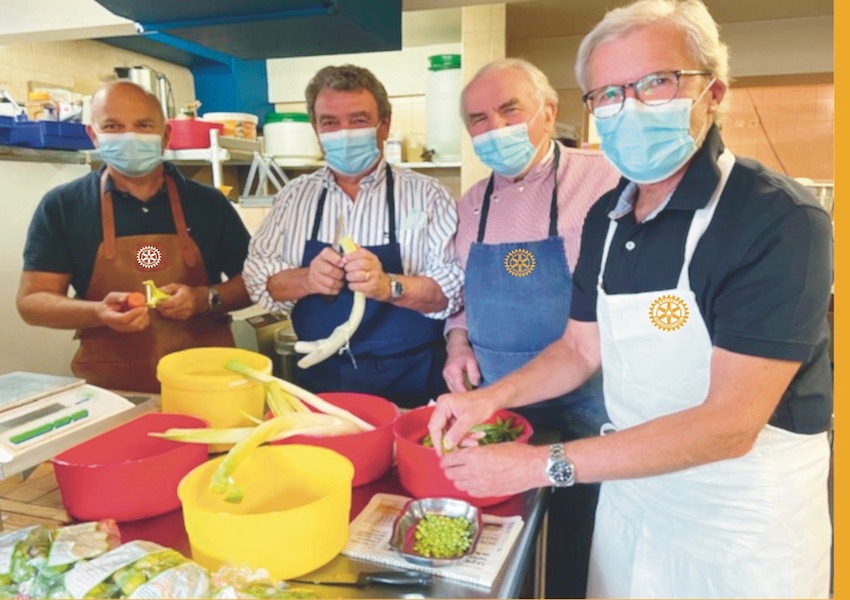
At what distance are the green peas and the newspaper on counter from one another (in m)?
0.02

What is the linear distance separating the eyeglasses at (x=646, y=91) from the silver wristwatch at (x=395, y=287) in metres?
0.76

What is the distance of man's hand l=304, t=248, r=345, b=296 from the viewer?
1.69 metres

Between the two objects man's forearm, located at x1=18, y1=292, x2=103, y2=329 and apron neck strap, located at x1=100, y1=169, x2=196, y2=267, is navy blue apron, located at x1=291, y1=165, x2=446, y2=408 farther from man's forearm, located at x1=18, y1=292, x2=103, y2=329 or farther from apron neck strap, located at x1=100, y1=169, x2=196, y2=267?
man's forearm, located at x1=18, y1=292, x2=103, y2=329

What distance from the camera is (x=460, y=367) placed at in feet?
5.87

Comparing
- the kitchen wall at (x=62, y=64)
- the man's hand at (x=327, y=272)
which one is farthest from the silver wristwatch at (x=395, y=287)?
the kitchen wall at (x=62, y=64)

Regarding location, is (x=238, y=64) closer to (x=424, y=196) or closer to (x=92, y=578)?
(x=424, y=196)

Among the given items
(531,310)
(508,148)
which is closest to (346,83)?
(508,148)

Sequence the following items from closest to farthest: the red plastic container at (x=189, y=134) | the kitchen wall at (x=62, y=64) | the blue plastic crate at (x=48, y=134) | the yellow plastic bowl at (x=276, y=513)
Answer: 1. the yellow plastic bowl at (x=276, y=513)
2. the blue plastic crate at (x=48, y=134)
3. the kitchen wall at (x=62, y=64)
4. the red plastic container at (x=189, y=134)

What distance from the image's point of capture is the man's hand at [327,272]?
66.6 inches

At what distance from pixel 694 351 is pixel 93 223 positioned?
1827mm

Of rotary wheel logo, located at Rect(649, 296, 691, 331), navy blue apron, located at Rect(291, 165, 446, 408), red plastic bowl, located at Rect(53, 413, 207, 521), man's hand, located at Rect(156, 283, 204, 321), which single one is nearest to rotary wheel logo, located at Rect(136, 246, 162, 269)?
man's hand, located at Rect(156, 283, 204, 321)

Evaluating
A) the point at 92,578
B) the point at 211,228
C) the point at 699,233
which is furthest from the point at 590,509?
the point at 211,228

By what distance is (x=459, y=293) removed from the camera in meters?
1.91

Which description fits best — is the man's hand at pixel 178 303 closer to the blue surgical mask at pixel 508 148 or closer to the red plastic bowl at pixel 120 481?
the red plastic bowl at pixel 120 481
